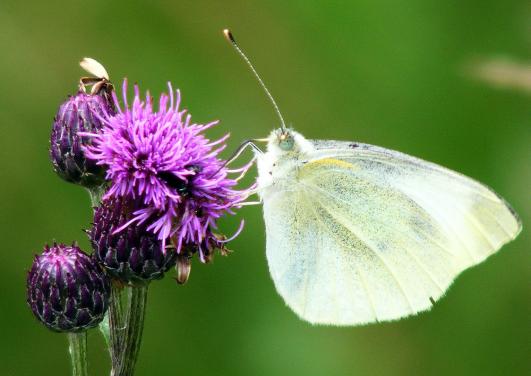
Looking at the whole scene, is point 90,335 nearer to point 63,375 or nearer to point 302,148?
point 63,375

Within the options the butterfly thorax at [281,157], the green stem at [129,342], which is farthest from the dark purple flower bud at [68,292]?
the butterfly thorax at [281,157]

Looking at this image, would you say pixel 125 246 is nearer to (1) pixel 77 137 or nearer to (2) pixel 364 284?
(1) pixel 77 137

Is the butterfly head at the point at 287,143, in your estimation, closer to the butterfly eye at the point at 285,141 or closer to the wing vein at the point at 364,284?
the butterfly eye at the point at 285,141

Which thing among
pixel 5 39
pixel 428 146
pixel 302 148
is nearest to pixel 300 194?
pixel 302 148

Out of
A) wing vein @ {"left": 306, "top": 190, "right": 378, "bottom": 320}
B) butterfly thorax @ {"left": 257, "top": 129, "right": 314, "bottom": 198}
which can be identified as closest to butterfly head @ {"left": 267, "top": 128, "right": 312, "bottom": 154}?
butterfly thorax @ {"left": 257, "top": 129, "right": 314, "bottom": 198}

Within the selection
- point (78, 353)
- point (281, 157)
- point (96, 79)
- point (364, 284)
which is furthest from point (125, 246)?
point (364, 284)

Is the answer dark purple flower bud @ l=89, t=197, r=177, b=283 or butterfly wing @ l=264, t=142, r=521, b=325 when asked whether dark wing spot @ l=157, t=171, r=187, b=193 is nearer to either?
dark purple flower bud @ l=89, t=197, r=177, b=283
